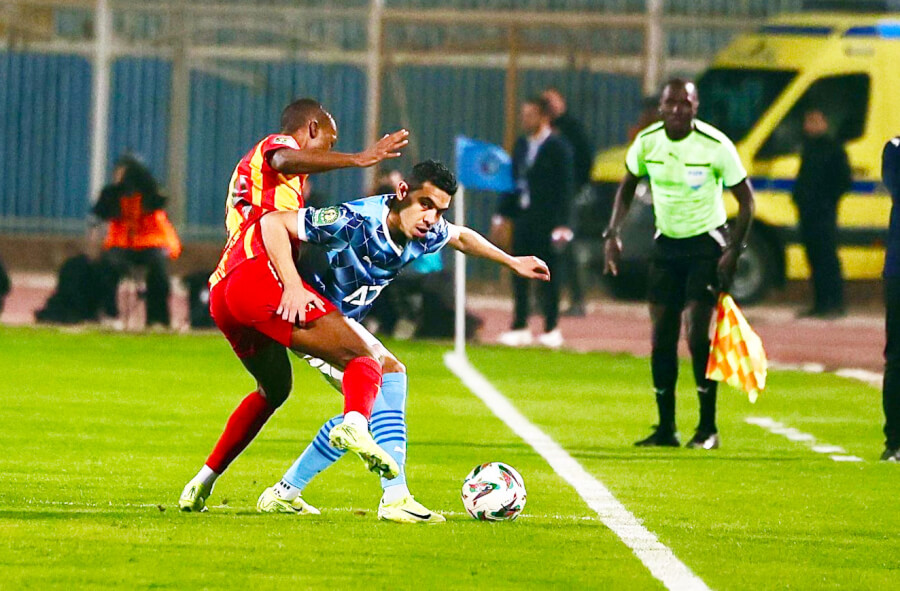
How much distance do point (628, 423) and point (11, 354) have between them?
5.73 metres

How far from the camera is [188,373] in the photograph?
16047 mm

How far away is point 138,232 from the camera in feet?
66.0

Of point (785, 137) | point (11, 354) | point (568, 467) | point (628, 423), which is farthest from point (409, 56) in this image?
point (568, 467)

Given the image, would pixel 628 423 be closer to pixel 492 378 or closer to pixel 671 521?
pixel 492 378

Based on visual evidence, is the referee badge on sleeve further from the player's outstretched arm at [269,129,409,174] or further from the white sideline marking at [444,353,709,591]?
the white sideline marking at [444,353,709,591]

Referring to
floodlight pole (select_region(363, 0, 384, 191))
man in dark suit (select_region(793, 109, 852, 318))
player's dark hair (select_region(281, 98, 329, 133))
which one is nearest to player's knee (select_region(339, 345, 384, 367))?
player's dark hair (select_region(281, 98, 329, 133))

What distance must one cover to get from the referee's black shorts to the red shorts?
3927 mm

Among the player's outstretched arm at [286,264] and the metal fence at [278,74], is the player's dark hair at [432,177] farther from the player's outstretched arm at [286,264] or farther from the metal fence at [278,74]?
the metal fence at [278,74]

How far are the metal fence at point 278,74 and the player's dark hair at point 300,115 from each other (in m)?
16.0

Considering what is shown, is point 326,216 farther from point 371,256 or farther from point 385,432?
point 385,432

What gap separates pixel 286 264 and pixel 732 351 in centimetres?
450

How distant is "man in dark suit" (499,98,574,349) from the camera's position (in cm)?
1969

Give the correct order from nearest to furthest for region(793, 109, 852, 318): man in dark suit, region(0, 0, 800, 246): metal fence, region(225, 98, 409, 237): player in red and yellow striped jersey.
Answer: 1. region(225, 98, 409, 237): player in red and yellow striped jersey
2. region(793, 109, 852, 318): man in dark suit
3. region(0, 0, 800, 246): metal fence

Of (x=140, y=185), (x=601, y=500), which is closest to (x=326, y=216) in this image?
(x=601, y=500)
